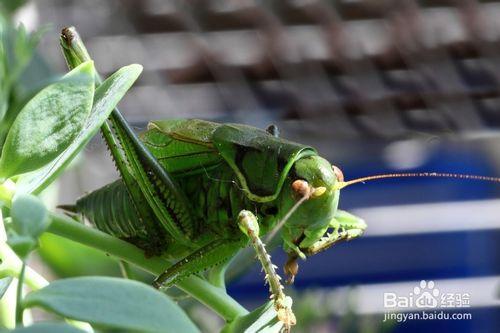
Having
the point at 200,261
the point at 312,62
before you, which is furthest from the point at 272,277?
the point at 312,62

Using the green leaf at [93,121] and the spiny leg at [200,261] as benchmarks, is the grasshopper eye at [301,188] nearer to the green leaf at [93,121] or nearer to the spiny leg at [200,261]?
the spiny leg at [200,261]

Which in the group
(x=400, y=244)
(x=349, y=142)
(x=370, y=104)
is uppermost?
(x=370, y=104)

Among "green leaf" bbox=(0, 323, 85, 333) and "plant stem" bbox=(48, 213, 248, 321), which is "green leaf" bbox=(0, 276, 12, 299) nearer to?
"plant stem" bbox=(48, 213, 248, 321)

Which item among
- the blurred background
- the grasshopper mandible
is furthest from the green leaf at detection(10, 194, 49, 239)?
the blurred background

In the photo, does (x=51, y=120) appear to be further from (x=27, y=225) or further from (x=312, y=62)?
(x=312, y=62)

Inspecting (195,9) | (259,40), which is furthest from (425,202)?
(195,9)

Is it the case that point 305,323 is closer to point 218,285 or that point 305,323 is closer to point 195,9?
point 218,285
